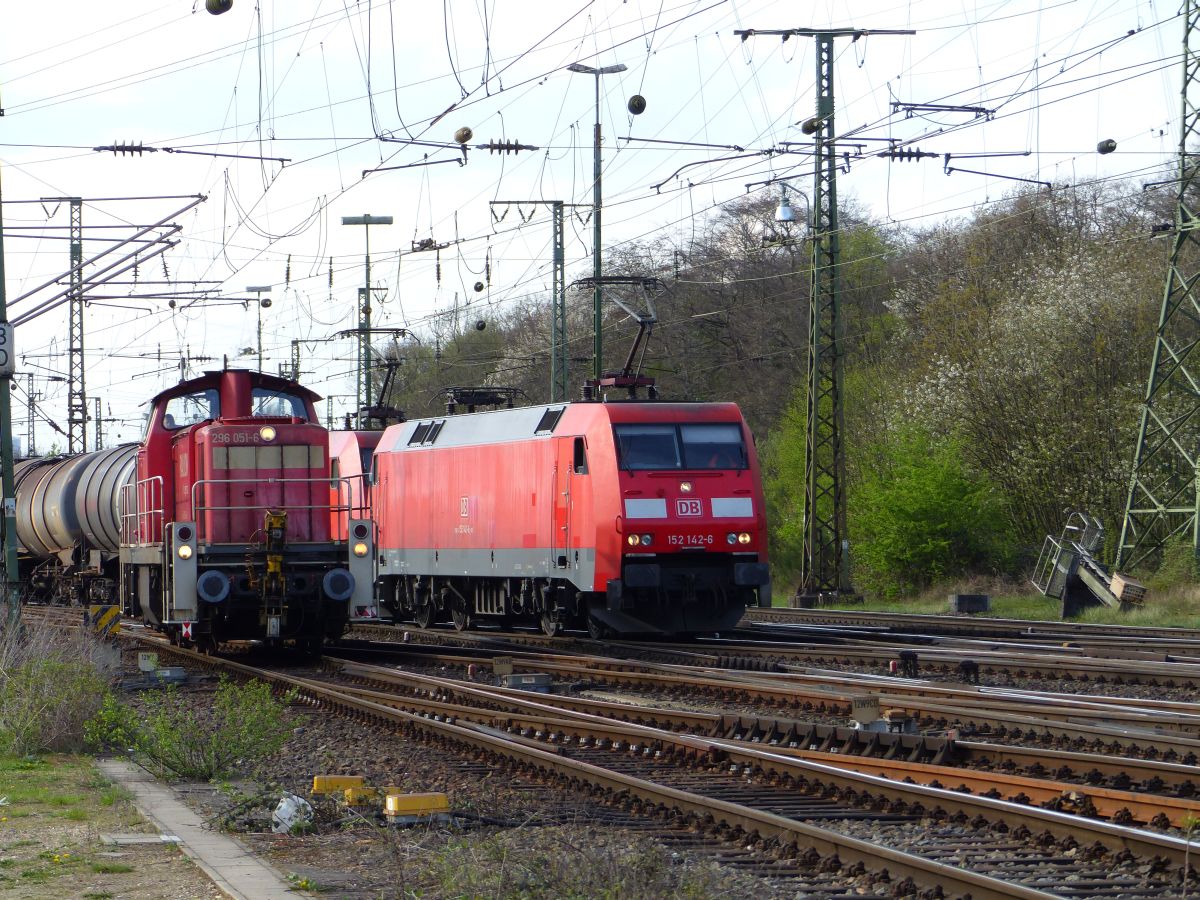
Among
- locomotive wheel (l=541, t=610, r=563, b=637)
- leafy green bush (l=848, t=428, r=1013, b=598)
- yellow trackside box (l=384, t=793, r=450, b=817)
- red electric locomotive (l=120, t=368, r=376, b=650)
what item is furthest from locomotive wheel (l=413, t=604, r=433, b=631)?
yellow trackside box (l=384, t=793, r=450, b=817)

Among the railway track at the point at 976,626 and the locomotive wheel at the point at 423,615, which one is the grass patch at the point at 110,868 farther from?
the locomotive wheel at the point at 423,615

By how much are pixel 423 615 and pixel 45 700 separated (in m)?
15.7

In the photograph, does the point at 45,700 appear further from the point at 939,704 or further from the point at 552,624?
the point at 552,624

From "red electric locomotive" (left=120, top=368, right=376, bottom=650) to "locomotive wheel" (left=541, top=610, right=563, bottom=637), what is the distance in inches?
157

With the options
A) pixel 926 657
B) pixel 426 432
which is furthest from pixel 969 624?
pixel 426 432

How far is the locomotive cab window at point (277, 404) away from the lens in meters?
20.4

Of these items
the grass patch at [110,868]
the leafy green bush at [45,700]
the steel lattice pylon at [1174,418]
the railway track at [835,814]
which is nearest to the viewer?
the railway track at [835,814]

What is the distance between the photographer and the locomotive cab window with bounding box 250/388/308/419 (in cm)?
2041

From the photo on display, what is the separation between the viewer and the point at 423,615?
27.6m

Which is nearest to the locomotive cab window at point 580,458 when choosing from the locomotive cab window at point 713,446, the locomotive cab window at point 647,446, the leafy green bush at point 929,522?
the locomotive cab window at point 647,446

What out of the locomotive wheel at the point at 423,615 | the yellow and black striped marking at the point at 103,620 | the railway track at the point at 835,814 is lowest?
the railway track at the point at 835,814

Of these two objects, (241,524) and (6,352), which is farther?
(241,524)

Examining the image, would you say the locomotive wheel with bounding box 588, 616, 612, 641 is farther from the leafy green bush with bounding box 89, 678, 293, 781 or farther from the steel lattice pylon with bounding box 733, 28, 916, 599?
the leafy green bush with bounding box 89, 678, 293, 781

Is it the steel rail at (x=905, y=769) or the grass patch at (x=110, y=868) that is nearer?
the grass patch at (x=110, y=868)
